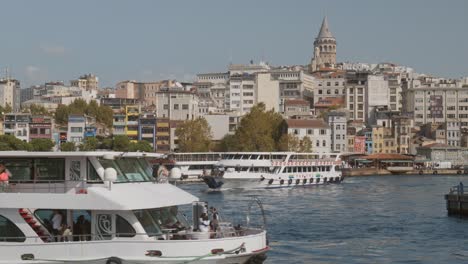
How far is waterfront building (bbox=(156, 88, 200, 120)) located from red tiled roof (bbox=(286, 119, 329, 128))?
1809 centimetres

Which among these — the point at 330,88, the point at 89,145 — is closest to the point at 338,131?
the point at 330,88

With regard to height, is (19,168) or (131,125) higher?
(131,125)

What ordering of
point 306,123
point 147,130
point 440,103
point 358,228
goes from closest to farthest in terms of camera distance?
point 358,228, point 147,130, point 306,123, point 440,103

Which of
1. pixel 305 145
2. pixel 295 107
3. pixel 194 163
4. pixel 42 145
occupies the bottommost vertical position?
pixel 194 163

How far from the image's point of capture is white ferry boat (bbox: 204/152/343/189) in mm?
67500

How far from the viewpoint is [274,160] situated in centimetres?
7125

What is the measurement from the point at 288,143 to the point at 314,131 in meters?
18.0

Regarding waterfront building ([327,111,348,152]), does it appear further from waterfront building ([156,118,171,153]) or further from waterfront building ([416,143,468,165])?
waterfront building ([156,118,171,153])

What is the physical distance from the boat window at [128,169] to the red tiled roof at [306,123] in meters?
94.4

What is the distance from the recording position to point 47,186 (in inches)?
805

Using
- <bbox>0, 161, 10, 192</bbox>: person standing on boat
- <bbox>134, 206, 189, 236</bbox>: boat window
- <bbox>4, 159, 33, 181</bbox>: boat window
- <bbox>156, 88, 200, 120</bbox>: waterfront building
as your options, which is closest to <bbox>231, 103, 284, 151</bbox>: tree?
<bbox>156, 88, 200, 120</bbox>: waterfront building

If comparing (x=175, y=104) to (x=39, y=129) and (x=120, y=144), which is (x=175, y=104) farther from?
(x=120, y=144)

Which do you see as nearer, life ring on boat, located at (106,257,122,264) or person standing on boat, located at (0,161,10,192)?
life ring on boat, located at (106,257,122,264)

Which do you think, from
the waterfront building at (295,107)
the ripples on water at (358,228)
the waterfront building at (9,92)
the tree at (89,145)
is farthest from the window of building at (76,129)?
the waterfront building at (9,92)
